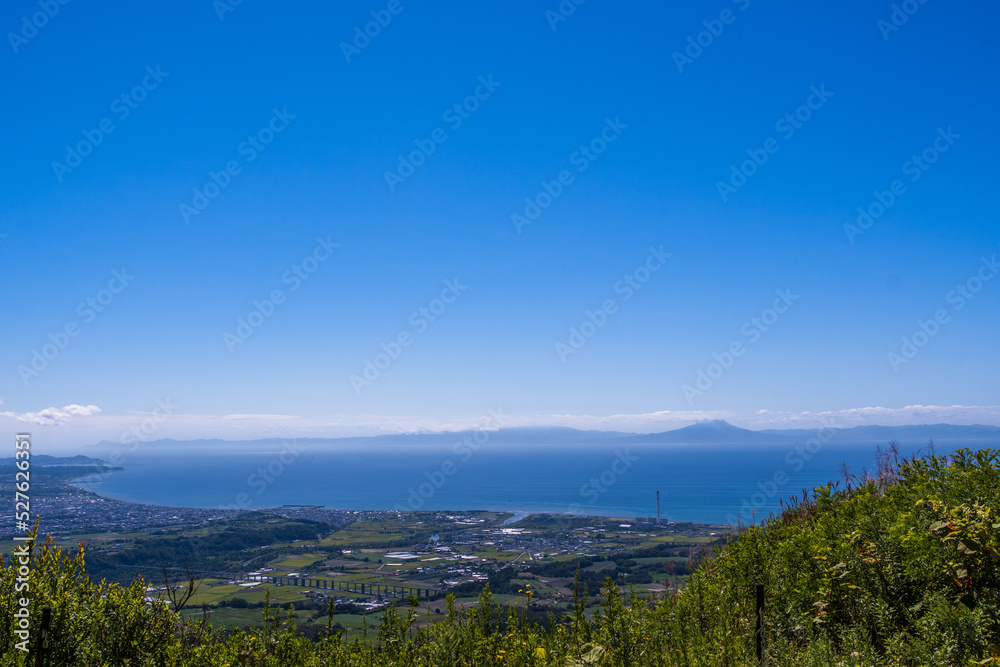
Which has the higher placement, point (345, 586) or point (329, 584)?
point (329, 584)

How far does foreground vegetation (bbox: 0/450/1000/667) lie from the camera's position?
364cm

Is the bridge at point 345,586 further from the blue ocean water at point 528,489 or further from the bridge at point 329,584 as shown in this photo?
the blue ocean water at point 528,489

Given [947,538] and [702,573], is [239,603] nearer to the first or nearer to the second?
[702,573]

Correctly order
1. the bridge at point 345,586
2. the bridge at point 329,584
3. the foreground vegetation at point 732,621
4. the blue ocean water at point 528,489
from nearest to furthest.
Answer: the foreground vegetation at point 732,621 → the bridge at point 345,586 → the bridge at point 329,584 → the blue ocean water at point 528,489

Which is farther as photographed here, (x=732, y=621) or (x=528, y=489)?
(x=528, y=489)

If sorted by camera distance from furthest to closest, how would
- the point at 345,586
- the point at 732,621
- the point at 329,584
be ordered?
the point at 345,586 < the point at 329,584 < the point at 732,621

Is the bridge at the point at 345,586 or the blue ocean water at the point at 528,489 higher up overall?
the bridge at the point at 345,586

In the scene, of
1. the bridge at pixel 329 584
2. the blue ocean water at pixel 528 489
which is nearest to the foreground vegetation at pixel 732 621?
the bridge at pixel 329 584

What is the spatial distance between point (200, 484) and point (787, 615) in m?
159

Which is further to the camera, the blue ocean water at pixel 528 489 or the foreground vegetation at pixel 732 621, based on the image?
the blue ocean water at pixel 528 489

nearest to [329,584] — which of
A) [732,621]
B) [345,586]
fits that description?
[345,586]

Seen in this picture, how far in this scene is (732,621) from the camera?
4.91m

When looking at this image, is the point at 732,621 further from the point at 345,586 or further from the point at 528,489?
the point at 528,489

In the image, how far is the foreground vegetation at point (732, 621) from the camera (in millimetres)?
3643
